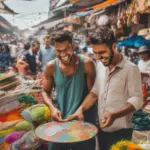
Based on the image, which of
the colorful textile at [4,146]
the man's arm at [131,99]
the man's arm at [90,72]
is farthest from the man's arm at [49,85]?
the man's arm at [131,99]

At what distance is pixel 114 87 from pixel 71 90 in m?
0.57

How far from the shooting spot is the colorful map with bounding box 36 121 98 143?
2.23m

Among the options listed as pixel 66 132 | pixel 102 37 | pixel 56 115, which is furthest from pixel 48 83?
pixel 102 37

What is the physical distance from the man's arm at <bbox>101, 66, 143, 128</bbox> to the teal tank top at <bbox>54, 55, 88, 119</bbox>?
58cm

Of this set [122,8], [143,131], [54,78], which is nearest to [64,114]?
[54,78]

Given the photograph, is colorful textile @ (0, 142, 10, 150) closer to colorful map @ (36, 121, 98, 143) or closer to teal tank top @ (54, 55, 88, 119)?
colorful map @ (36, 121, 98, 143)

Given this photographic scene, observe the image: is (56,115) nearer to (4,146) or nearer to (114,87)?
(4,146)

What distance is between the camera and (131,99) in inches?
89.5

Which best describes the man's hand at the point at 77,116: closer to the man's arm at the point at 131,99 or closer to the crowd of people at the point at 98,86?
the crowd of people at the point at 98,86

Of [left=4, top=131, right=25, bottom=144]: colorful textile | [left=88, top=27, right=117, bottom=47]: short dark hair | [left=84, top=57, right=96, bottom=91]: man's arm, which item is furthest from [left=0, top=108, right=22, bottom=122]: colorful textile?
[left=88, top=27, right=117, bottom=47]: short dark hair

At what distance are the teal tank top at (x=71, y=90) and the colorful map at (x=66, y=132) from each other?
293 millimetres

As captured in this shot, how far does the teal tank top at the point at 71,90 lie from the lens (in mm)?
2791

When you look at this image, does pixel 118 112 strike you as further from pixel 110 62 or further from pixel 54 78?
pixel 54 78

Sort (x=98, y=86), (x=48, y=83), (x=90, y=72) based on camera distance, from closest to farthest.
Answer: (x=98, y=86), (x=90, y=72), (x=48, y=83)
